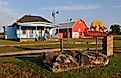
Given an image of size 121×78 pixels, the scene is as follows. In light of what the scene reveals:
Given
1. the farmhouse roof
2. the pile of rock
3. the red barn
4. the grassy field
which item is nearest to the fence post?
the pile of rock

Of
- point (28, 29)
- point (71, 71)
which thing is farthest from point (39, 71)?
point (28, 29)

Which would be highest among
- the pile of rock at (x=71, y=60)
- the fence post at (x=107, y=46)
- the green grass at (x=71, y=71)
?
the fence post at (x=107, y=46)

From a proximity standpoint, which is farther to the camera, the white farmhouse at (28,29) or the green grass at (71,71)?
the white farmhouse at (28,29)

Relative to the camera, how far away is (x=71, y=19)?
74.2 m

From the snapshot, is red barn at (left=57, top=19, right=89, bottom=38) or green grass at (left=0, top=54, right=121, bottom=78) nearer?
green grass at (left=0, top=54, right=121, bottom=78)

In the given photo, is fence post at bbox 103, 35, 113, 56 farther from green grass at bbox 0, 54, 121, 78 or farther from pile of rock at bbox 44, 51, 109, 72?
pile of rock at bbox 44, 51, 109, 72

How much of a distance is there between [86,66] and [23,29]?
36.1 meters

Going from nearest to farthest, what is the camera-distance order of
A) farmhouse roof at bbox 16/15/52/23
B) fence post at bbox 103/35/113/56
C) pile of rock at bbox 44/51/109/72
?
1. pile of rock at bbox 44/51/109/72
2. fence post at bbox 103/35/113/56
3. farmhouse roof at bbox 16/15/52/23

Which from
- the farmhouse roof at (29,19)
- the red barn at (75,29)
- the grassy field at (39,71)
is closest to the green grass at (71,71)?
the grassy field at (39,71)

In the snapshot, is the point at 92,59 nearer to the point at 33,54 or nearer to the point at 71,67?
the point at 71,67

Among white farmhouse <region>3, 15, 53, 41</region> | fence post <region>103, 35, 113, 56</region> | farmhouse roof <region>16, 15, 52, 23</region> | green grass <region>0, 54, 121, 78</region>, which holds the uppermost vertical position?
farmhouse roof <region>16, 15, 52, 23</region>

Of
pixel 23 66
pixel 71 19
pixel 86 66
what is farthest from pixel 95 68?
pixel 71 19

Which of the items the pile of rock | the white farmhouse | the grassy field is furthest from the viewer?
the white farmhouse

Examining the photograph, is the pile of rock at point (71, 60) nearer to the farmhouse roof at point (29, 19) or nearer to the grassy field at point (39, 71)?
the grassy field at point (39, 71)
